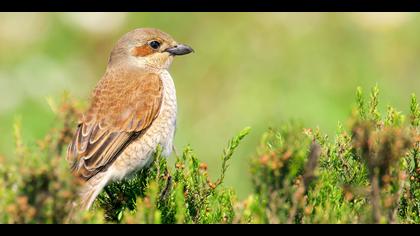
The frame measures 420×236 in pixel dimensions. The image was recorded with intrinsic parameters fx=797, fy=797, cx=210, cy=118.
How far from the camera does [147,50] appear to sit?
220 inches

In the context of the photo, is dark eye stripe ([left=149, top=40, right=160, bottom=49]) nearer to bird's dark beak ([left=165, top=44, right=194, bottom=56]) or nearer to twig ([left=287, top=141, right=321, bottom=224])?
bird's dark beak ([left=165, top=44, right=194, bottom=56])

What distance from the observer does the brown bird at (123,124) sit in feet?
14.6

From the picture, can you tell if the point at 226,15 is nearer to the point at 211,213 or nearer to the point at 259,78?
the point at 259,78

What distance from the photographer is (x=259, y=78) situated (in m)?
8.39

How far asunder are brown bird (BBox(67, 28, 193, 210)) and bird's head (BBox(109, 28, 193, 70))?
0.01 metres

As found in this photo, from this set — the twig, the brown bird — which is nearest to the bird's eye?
the brown bird

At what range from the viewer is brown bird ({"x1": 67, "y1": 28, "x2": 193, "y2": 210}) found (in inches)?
175

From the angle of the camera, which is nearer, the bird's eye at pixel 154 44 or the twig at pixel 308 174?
the twig at pixel 308 174

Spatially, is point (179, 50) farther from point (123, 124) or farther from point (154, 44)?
point (123, 124)

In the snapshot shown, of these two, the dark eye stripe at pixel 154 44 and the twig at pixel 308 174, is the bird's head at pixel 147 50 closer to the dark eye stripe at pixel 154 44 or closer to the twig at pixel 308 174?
the dark eye stripe at pixel 154 44

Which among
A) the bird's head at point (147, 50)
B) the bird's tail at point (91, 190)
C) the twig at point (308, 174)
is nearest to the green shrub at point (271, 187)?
the twig at point (308, 174)

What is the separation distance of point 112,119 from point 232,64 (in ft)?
13.7

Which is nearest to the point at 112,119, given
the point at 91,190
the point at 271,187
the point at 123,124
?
the point at 123,124

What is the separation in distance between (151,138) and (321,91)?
12.0 feet
